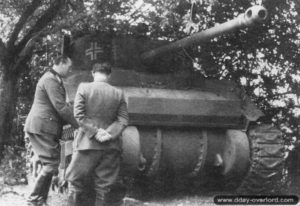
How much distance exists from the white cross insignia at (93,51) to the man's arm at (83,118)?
293 centimetres

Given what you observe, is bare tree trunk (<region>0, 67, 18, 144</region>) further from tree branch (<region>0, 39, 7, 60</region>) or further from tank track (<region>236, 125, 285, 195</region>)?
tank track (<region>236, 125, 285, 195</region>)

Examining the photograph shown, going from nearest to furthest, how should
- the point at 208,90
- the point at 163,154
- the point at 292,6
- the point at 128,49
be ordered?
the point at 163,154 → the point at 208,90 → the point at 128,49 → the point at 292,6

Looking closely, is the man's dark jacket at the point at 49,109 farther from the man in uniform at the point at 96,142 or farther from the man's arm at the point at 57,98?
the man in uniform at the point at 96,142

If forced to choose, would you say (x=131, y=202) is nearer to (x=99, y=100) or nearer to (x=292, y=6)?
(x=99, y=100)

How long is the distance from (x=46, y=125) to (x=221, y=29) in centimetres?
254

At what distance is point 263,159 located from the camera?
7332 mm

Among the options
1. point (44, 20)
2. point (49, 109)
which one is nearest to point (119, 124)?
point (49, 109)

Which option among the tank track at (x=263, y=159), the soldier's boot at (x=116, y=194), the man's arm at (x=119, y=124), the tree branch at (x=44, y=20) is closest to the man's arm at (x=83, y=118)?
the man's arm at (x=119, y=124)

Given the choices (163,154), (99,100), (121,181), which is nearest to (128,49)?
(163,154)

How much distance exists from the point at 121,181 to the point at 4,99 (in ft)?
15.4

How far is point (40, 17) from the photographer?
11.0m

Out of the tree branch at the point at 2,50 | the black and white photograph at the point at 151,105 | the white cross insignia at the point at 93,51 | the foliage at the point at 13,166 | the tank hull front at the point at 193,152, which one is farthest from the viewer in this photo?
the tree branch at the point at 2,50

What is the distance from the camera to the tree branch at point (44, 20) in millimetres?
10680

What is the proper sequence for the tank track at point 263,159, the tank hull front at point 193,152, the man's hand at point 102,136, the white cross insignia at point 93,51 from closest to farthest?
1. the man's hand at point 102,136
2. the tank track at point 263,159
3. the tank hull front at point 193,152
4. the white cross insignia at point 93,51
